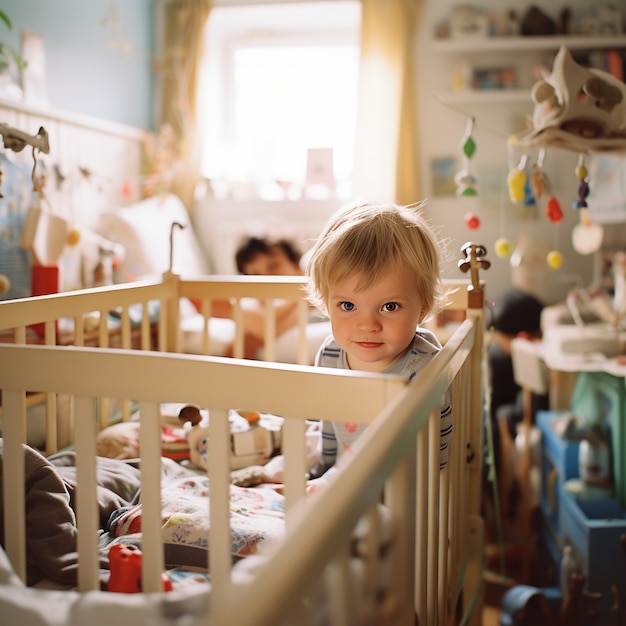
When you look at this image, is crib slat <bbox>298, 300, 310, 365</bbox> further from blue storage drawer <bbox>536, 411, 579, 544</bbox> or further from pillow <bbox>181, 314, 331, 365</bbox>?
blue storage drawer <bbox>536, 411, 579, 544</bbox>

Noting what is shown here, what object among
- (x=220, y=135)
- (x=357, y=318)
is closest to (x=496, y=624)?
(x=357, y=318)

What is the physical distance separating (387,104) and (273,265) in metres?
0.89

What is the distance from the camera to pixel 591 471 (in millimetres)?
1909

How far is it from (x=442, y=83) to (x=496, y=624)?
218 cm

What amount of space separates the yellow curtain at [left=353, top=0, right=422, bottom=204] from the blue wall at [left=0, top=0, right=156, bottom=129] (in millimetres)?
969

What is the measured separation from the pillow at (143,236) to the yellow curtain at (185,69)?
299mm

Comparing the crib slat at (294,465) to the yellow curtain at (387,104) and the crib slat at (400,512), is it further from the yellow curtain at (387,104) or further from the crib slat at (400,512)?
the yellow curtain at (387,104)

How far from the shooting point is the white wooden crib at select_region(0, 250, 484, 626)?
42 centimetres

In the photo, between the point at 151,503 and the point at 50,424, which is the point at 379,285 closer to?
the point at 151,503

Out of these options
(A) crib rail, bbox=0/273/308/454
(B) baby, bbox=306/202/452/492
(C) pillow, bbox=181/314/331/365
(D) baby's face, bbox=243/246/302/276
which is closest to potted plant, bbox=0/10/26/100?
(A) crib rail, bbox=0/273/308/454

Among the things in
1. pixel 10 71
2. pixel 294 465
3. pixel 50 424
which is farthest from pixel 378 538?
pixel 10 71

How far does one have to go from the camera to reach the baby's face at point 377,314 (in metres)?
1.02

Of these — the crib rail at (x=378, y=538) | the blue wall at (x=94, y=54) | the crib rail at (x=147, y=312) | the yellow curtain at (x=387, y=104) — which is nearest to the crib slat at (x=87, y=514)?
the crib rail at (x=378, y=538)

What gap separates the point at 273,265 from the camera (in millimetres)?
2730
